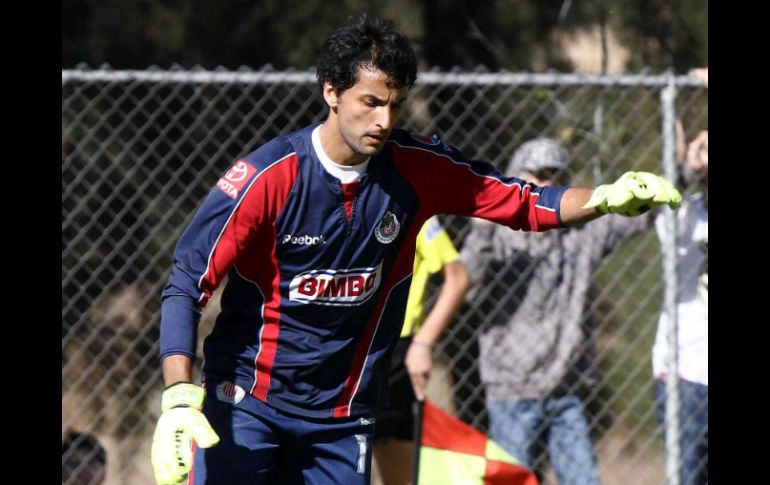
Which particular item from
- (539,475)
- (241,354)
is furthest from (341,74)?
(539,475)

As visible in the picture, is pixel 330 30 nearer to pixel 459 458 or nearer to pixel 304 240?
pixel 459 458

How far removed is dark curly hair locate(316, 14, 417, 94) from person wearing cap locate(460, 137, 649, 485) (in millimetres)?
1743

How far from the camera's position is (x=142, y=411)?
572 centimetres

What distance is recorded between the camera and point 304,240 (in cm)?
315

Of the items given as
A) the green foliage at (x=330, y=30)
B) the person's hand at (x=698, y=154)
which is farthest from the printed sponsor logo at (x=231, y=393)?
the green foliage at (x=330, y=30)

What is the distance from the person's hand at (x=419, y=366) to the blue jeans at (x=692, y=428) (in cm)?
98

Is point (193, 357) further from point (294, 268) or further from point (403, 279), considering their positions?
point (403, 279)

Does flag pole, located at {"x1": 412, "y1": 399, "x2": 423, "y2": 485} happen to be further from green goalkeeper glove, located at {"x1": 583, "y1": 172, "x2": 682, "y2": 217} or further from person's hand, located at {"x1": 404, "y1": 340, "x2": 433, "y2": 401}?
green goalkeeper glove, located at {"x1": 583, "y1": 172, "x2": 682, "y2": 217}

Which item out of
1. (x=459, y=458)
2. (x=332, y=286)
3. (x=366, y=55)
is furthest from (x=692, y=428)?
(x=366, y=55)

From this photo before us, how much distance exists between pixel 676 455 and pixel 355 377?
1.95 meters

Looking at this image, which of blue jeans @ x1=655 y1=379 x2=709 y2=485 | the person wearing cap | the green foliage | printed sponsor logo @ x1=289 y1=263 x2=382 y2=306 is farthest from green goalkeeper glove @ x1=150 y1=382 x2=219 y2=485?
the green foliage

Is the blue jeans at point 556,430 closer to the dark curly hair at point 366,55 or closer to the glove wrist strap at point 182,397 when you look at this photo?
the dark curly hair at point 366,55

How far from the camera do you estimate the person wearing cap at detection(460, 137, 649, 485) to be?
487cm

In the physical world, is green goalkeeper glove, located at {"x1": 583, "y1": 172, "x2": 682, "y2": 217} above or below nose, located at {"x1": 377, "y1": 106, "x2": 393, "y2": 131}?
below
